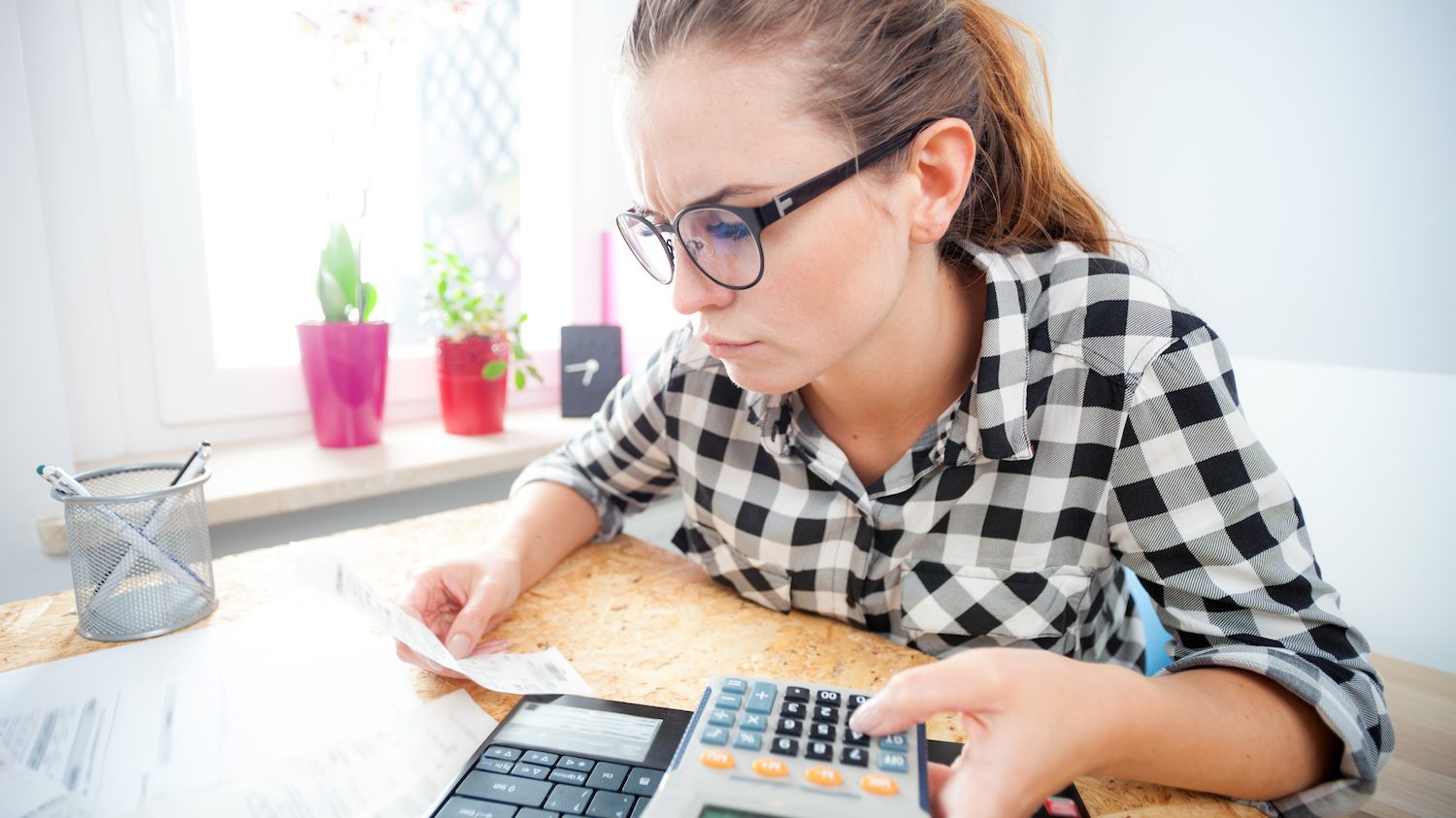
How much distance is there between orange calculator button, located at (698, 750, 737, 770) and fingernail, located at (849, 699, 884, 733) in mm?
73

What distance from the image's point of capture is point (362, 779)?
508mm

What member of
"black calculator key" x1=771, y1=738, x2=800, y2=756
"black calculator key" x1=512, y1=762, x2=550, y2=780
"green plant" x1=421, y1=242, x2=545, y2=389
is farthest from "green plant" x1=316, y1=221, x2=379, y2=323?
"black calculator key" x1=771, y1=738, x2=800, y2=756

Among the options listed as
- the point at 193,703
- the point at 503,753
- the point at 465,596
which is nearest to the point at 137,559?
the point at 193,703

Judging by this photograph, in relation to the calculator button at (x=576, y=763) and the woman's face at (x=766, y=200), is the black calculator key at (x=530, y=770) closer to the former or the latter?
the calculator button at (x=576, y=763)

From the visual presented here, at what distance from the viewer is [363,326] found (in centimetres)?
118

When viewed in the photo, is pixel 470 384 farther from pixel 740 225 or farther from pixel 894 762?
pixel 894 762

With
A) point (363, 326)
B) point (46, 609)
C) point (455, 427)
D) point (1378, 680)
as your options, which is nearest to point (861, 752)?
point (1378, 680)

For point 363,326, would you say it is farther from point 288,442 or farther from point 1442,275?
point 1442,275

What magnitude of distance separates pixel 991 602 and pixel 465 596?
1.60ft

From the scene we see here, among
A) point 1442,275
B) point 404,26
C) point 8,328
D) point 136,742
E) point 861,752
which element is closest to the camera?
point 861,752

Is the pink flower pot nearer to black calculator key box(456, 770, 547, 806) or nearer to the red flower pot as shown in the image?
the red flower pot

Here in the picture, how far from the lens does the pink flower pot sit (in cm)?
117

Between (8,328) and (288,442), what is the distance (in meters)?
0.39

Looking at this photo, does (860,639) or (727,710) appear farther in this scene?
(860,639)
